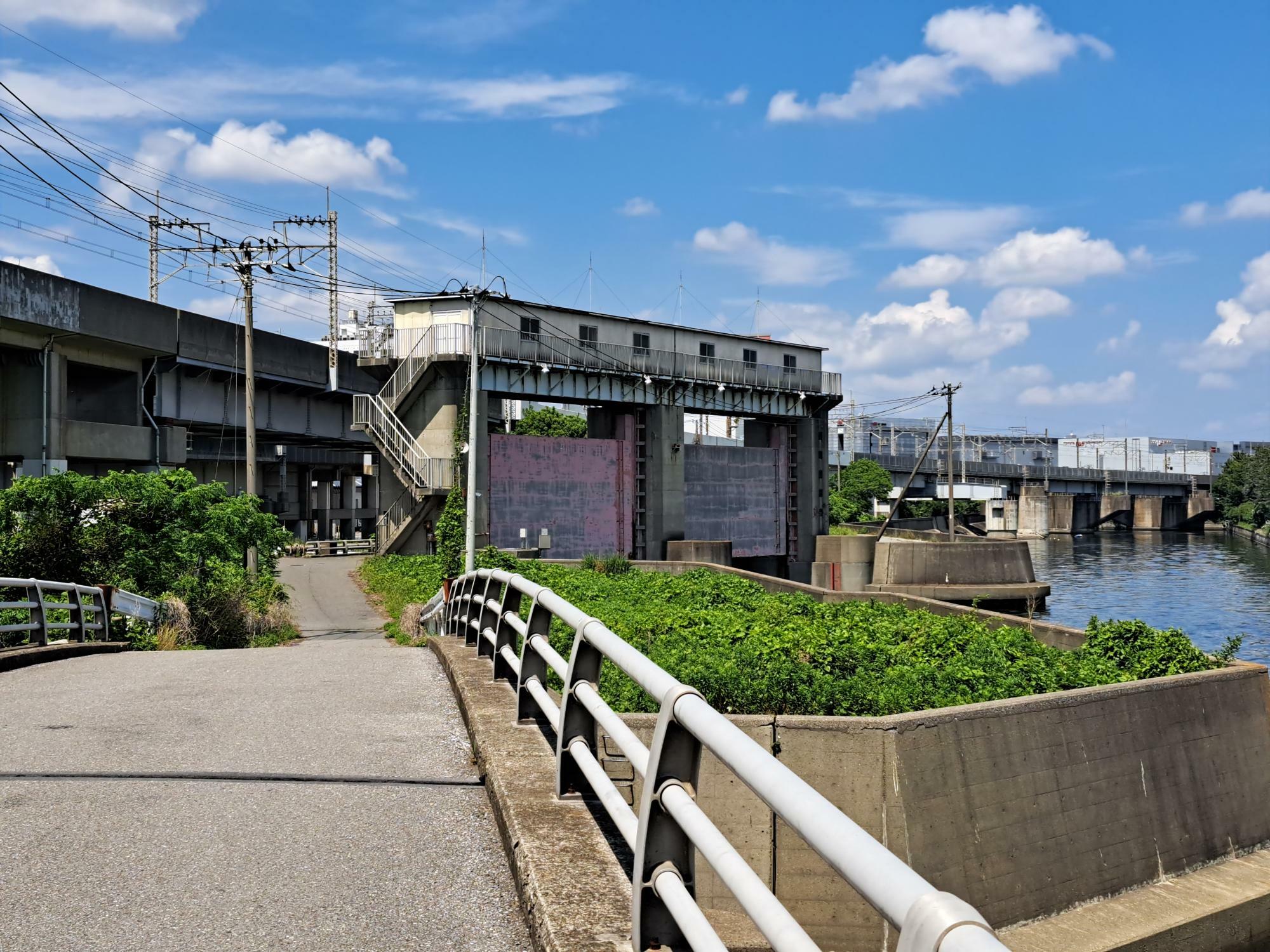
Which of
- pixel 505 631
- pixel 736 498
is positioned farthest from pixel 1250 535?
pixel 505 631

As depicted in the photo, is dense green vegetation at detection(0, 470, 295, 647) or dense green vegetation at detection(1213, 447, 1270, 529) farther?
dense green vegetation at detection(1213, 447, 1270, 529)

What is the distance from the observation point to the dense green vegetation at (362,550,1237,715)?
1216cm

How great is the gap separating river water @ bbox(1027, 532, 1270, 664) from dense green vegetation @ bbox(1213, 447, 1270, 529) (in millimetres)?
13264

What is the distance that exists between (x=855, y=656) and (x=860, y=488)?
109m

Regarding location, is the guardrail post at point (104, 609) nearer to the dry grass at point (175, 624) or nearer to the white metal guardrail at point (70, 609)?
the white metal guardrail at point (70, 609)

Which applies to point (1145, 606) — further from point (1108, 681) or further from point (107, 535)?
point (107, 535)

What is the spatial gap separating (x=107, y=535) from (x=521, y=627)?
1876 centimetres

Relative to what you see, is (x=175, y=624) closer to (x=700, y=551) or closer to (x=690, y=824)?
(x=690, y=824)

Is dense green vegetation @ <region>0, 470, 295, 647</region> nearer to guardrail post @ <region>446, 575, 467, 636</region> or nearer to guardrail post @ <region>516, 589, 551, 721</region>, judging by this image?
guardrail post @ <region>446, 575, 467, 636</region>

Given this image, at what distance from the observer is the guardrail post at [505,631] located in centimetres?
941

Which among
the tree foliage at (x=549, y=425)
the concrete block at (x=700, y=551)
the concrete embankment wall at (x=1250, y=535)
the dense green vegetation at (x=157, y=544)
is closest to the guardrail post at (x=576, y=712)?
the dense green vegetation at (x=157, y=544)

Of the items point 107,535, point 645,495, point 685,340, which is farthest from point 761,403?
point 107,535

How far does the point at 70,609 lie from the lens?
58.6 ft

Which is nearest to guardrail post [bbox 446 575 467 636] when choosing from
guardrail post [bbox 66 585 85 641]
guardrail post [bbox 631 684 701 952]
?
guardrail post [bbox 66 585 85 641]
